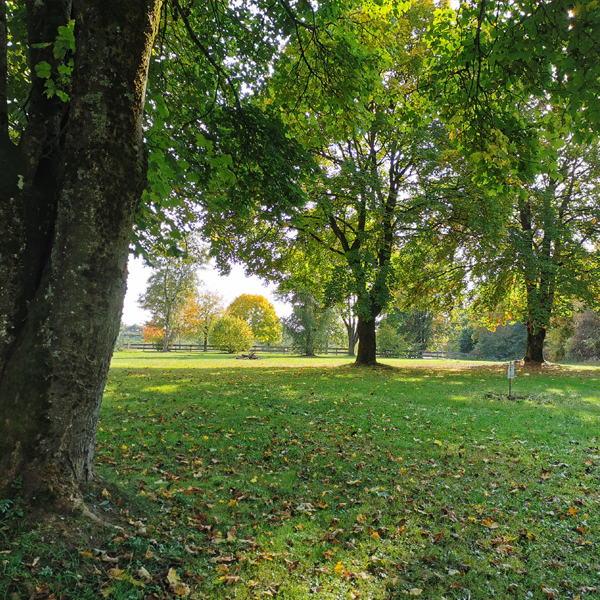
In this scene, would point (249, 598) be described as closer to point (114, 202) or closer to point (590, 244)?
point (114, 202)

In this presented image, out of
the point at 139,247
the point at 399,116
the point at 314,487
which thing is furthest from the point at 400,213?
the point at 314,487

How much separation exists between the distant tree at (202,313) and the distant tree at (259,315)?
2108 millimetres

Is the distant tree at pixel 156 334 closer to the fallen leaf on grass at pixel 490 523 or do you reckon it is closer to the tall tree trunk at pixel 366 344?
the tall tree trunk at pixel 366 344

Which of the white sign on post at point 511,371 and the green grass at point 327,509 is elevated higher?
the white sign on post at point 511,371

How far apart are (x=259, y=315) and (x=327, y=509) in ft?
142

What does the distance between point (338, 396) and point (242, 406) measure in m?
3.14

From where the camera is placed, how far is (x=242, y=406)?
28.2 feet

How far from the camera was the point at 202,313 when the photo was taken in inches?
1906

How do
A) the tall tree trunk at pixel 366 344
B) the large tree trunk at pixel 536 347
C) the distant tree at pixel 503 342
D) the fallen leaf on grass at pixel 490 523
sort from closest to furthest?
1. the fallen leaf on grass at pixel 490 523
2. the tall tree trunk at pixel 366 344
3. the large tree trunk at pixel 536 347
4. the distant tree at pixel 503 342

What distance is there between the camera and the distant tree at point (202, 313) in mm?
47750

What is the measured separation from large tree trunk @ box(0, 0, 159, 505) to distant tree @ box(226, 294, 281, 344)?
43014 millimetres

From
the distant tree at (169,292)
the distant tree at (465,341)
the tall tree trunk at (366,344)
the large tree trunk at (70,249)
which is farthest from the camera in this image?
the distant tree at (465,341)

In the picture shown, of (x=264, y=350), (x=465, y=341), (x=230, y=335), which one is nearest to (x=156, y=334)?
(x=264, y=350)

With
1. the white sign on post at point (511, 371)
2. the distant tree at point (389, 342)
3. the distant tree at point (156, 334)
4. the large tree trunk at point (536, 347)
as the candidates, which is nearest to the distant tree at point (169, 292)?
the distant tree at point (156, 334)
